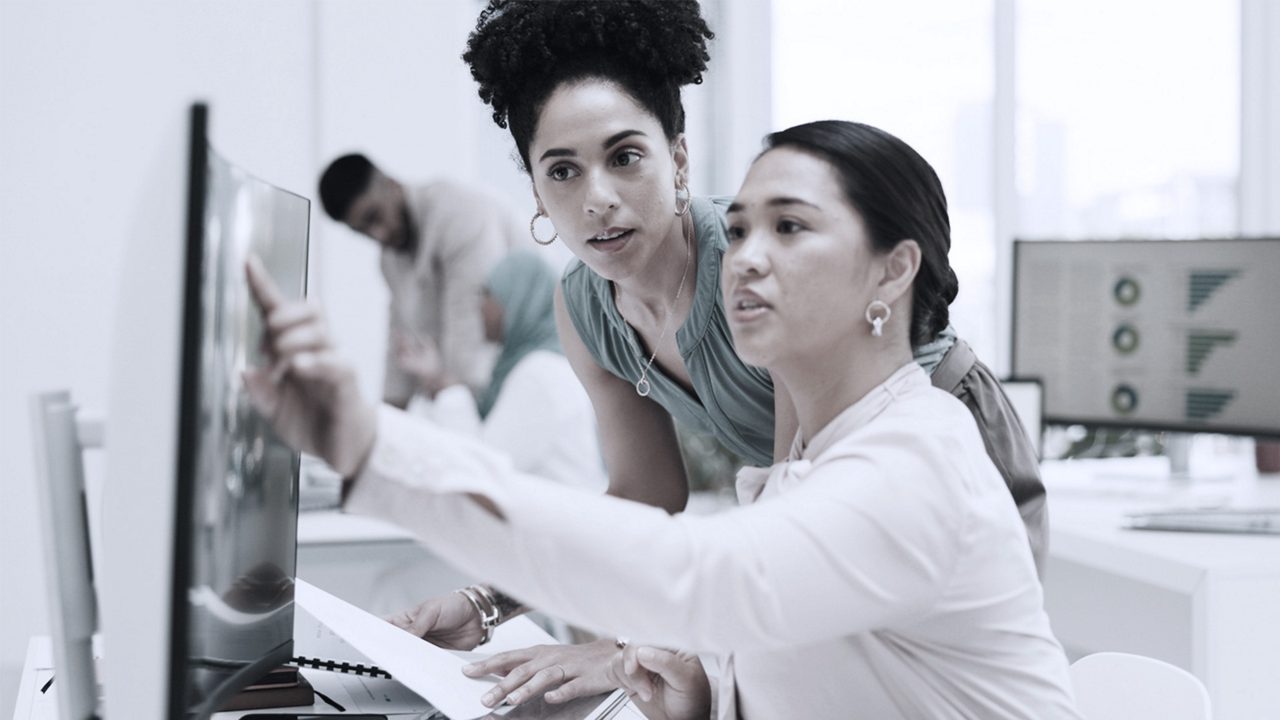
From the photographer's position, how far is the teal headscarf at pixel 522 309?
3248 millimetres

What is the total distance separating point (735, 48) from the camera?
4500 millimetres

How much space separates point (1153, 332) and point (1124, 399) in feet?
0.58

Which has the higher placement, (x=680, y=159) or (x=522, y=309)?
(x=680, y=159)

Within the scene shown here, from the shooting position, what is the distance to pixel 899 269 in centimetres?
100

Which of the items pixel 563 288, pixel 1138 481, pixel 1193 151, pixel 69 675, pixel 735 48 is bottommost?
pixel 1138 481

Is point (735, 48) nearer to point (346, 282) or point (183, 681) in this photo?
point (346, 282)

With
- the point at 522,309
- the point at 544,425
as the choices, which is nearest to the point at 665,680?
the point at 544,425

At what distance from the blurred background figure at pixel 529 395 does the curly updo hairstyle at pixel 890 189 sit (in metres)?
1.74

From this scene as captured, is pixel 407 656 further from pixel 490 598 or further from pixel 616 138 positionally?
pixel 616 138

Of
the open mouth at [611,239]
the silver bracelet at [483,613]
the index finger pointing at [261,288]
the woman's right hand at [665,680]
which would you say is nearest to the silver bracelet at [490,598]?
the silver bracelet at [483,613]

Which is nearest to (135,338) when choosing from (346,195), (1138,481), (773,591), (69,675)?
(69,675)

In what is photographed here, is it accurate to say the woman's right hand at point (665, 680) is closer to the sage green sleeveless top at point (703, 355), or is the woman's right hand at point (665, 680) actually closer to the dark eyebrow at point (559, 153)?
the sage green sleeveless top at point (703, 355)

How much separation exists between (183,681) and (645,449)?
40.4 inches

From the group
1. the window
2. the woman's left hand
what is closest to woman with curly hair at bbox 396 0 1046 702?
the woman's left hand
